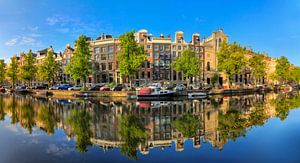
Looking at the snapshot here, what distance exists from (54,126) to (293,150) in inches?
703

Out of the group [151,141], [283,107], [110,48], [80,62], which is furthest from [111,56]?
[151,141]

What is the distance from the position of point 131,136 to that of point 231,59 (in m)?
51.1

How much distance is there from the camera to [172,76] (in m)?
70.5

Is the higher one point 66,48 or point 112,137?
point 66,48

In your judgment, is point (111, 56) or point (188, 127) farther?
point (111, 56)

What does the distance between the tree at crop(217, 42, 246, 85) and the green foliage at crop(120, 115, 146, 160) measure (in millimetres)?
45520

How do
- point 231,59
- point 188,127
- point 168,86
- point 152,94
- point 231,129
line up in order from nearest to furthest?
point 231,129 < point 188,127 < point 152,94 < point 231,59 < point 168,86

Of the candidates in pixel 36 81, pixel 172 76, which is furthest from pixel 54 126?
pixel 36 81

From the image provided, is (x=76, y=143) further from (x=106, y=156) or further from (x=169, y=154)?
(x=169, y=154)

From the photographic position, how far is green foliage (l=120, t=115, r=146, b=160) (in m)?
11.3

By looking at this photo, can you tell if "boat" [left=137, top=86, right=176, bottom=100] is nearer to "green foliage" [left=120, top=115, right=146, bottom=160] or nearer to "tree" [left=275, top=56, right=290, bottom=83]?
"green foliage" [left=120, top=115, right=146, bottom=160]

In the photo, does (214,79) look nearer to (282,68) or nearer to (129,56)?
(129,56)

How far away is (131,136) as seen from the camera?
1401 centimetres

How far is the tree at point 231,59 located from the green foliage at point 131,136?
149 feet
